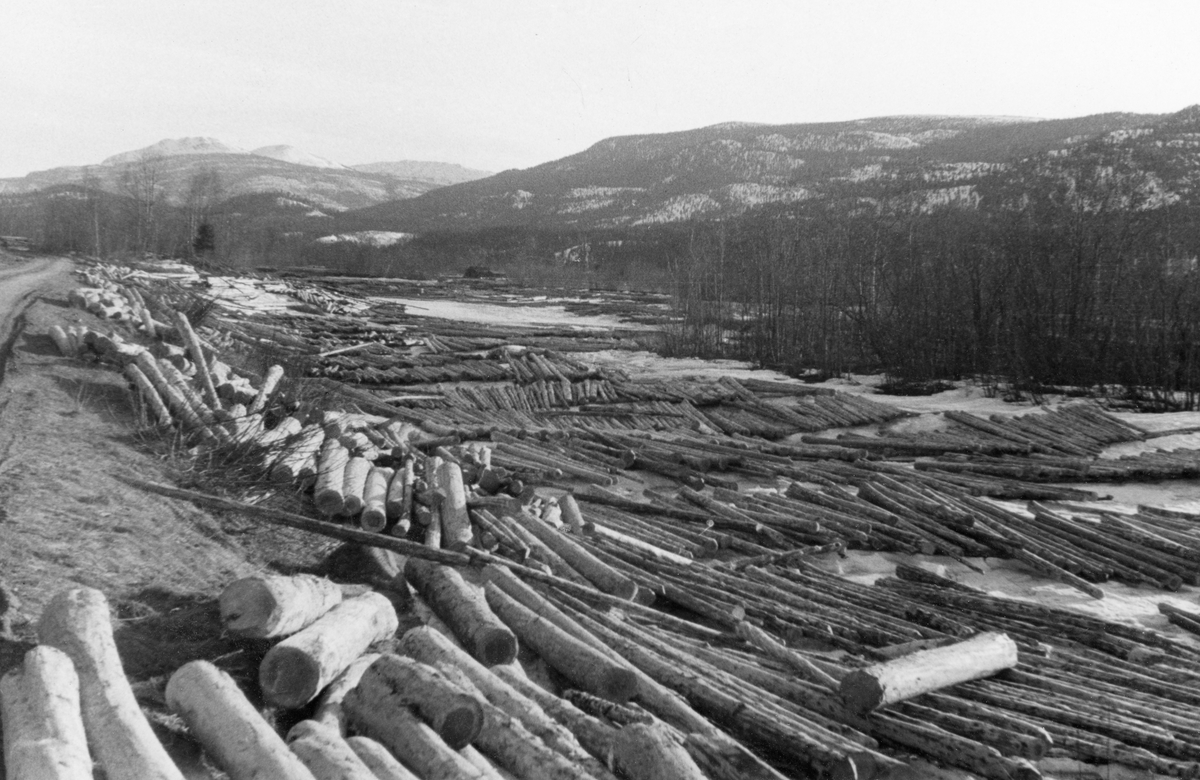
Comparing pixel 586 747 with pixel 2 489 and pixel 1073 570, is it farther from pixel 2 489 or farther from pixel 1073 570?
pixel 1073 570

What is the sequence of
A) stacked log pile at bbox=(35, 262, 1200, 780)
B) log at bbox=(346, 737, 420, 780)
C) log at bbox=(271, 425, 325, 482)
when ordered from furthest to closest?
log at bbox=(271, 425, 325, 482)
stacked log pile at bbox=(35, 262, 1200, 780)
log at bbox=(346, 737, 420, 780)

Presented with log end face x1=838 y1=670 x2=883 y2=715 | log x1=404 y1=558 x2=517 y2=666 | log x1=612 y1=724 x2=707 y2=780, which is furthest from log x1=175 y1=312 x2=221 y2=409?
log end face x1=838 y1=670 x2=883 y2=715

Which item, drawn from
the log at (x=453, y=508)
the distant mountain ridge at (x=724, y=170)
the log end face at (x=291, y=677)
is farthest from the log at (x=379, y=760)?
the distant mountain ridge at (x=724, y=170)

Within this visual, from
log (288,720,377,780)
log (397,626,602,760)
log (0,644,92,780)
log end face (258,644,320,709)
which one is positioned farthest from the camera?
log end face (258,644,320,709)

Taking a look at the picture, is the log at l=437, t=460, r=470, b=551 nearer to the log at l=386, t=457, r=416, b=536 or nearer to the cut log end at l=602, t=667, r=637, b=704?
the log at l=386, t=457, r=416, b=536

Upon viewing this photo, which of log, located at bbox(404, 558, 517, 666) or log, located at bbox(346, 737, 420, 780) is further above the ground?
log, located at bbox(346, 737, 420, 780)

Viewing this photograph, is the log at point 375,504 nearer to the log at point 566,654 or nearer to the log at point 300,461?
the log at point 300,461
